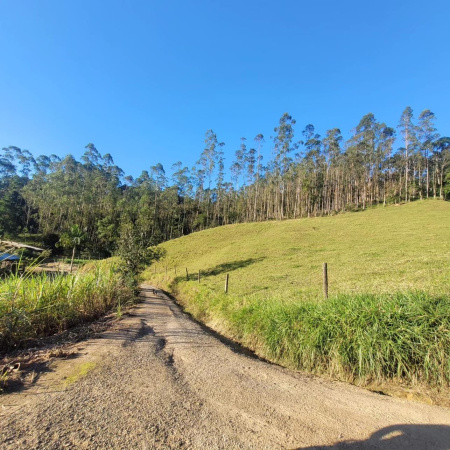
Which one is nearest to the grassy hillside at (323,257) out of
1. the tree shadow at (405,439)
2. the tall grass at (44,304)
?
the tree shadow at (405,439)

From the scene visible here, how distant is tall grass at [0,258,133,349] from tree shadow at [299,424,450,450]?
498cm

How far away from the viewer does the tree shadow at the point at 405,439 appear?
260cm

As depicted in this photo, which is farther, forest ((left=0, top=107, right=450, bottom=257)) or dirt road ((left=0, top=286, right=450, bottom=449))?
forest ((left=0, top=107, right=450, bottom=257))

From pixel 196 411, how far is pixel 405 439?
2.38 metres

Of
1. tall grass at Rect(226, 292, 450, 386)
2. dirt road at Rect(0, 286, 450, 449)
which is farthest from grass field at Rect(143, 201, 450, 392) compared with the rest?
dirt road at Rect(0, 286, 450, 449)

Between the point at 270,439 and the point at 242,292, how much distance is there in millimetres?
9273

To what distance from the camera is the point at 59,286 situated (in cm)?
607

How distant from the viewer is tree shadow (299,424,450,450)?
2.60 m

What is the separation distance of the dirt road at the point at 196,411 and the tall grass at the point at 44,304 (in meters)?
1.22

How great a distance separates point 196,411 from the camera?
298 cm

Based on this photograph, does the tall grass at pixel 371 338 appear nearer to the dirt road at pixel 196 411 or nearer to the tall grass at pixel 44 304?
the dirt road at pixel 196 411

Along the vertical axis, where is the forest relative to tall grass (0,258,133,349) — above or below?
above

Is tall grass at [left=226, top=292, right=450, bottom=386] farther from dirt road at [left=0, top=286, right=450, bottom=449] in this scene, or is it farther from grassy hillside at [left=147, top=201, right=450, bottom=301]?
grassy hillside at [left=147, top=201, right=450, bottom=301]

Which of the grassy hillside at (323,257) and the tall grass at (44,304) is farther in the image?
the grassy hillside at (323,257)
